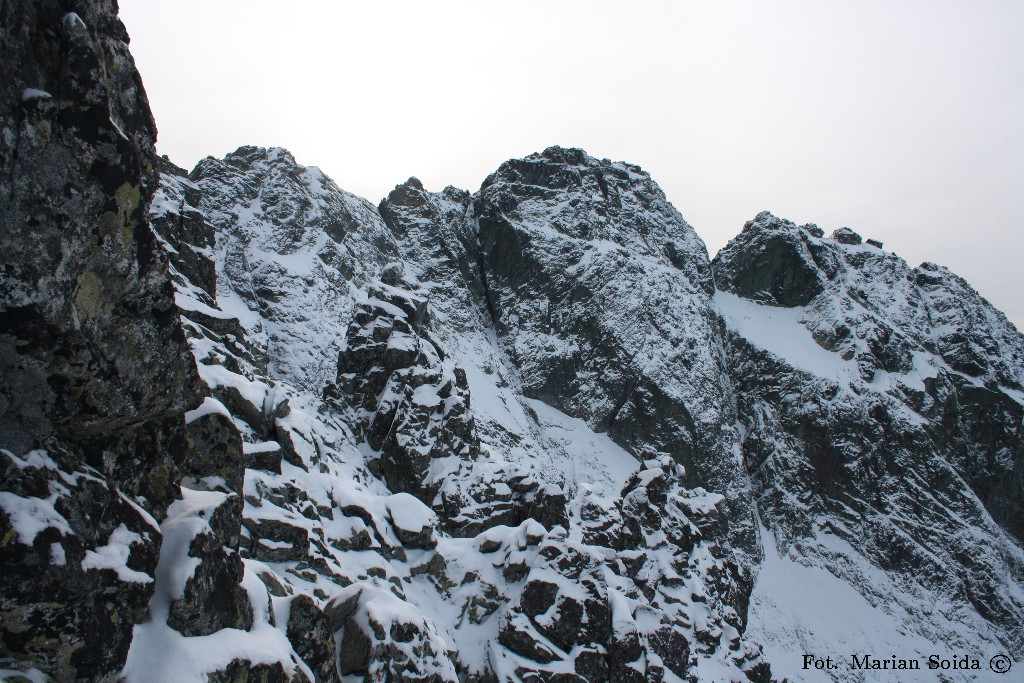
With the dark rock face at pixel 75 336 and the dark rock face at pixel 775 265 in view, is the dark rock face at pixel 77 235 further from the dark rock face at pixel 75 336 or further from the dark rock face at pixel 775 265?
the dark rock face at pixel 775 265

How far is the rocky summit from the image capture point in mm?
8336

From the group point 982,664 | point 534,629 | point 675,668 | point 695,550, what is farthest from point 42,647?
point 982,664

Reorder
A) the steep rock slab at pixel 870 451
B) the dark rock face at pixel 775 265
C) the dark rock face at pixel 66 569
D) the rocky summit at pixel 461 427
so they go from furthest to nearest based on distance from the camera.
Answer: the dark rock face at pixel 775 265
the steep rock slab at pixel 870 451
the rocky summit at pixel 461 427
the dark rock face at pixel 66 569

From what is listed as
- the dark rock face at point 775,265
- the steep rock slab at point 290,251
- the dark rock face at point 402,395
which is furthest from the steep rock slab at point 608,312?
the dark rock face at point 402,395

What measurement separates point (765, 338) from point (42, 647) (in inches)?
3565

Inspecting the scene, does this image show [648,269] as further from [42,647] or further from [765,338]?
[42,647]

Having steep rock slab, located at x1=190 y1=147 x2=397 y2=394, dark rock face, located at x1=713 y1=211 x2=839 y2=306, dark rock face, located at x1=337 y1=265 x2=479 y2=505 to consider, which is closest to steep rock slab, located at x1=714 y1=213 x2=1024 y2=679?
dark rock face, located at x1=713 y1=211 x2=839 y2=306

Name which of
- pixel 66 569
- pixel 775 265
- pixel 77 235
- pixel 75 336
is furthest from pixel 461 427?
pixel 775 265

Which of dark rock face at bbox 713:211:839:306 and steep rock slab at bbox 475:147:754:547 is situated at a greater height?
dark rock face at bbox 713:211:839:306

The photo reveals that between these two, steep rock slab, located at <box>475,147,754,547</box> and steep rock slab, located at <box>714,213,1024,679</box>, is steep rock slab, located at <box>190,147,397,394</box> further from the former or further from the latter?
steep rock slab, located at <box>714,213,1024,679</box>

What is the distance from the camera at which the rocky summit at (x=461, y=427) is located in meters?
8.34

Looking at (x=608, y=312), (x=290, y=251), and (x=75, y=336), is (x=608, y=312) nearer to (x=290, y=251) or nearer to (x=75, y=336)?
(x=290, y=251)

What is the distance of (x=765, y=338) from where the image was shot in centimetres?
8762

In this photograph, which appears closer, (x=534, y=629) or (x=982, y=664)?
(x=534, y=629)
